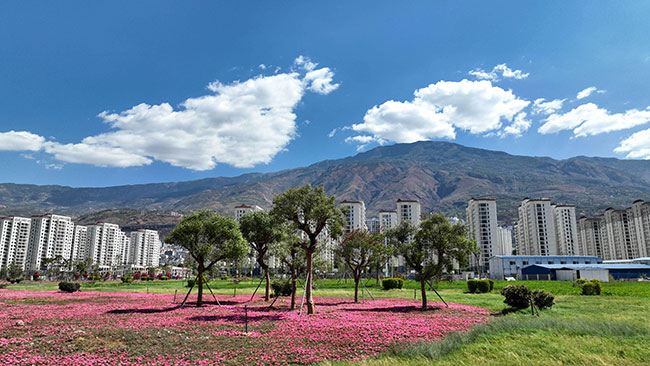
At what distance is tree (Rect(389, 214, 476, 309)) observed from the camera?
28.7 m

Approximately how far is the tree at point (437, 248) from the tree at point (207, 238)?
13.9 metres

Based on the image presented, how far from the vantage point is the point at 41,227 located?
614 feet

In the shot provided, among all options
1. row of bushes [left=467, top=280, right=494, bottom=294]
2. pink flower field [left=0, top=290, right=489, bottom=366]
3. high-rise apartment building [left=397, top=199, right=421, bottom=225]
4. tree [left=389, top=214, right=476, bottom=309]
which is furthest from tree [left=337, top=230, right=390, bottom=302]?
high-rise apartment building [left=397, top=199, right=421, bottom=225]

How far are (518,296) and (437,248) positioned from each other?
21.1 feet

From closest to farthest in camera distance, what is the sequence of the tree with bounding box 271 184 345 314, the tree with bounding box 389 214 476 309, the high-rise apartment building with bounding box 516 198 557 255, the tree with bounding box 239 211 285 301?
the tree with bounding box 271 184 345 314, the tree with bounding box 389 214 476 309, the tree with bounding box 239 211 285 301, the high-rise apartment building with bounding box 516 198 557 255

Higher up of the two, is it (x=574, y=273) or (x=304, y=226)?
(x=304, y=226)

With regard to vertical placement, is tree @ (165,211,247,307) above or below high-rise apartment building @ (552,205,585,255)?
below

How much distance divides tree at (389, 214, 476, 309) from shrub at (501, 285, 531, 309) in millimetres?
4103

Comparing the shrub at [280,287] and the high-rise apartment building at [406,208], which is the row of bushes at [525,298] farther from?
the high-rise apartment building at [406,208]

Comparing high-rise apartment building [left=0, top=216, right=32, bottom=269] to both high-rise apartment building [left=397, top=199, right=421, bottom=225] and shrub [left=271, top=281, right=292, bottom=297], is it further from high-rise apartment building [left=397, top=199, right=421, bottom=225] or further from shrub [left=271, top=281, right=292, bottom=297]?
shrub [left=271, top=281, right=292, bottom=297]

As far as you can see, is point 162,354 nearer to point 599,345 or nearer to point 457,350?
point 457,350

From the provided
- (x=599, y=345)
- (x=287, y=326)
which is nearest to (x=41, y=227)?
(x=287, y=326)

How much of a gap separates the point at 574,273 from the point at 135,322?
94.4m

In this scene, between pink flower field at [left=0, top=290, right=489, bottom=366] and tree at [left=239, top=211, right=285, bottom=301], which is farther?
tree at [left=239, top=211, right=285, bottom=301]
